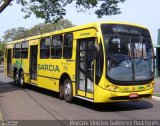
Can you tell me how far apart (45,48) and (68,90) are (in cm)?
387

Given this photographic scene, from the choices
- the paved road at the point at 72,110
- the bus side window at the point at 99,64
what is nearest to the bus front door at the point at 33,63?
the paved road at the point at 72,110

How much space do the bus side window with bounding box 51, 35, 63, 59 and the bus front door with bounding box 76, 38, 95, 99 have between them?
6.79 feet

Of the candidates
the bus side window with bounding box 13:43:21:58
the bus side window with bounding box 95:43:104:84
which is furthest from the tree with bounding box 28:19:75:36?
the bus side window with bounding box 95:43:104:84

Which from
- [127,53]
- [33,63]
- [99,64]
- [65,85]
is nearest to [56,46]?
[65,85]

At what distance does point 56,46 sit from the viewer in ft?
53.6

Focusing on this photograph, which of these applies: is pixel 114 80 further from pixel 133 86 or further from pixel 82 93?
pixel 82 93

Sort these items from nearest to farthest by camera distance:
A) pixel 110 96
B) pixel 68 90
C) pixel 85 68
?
pixel 110 96, pixel 85 68, pixel 68 90

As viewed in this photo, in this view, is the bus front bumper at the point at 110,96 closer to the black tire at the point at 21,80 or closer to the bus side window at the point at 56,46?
the bus side window at the point at 56,46

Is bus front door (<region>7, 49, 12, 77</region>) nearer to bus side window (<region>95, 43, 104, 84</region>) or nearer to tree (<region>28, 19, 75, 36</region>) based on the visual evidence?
bus side window (<region>95, 43, 104, 84</region>)

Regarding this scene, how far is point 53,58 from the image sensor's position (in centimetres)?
1664

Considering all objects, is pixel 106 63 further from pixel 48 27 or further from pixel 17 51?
pixel 48 27

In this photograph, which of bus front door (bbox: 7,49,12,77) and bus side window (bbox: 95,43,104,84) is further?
bus front door (bbox: 7,49,12,77)

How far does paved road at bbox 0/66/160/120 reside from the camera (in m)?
11.3

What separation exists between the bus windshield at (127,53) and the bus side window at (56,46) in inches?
148
